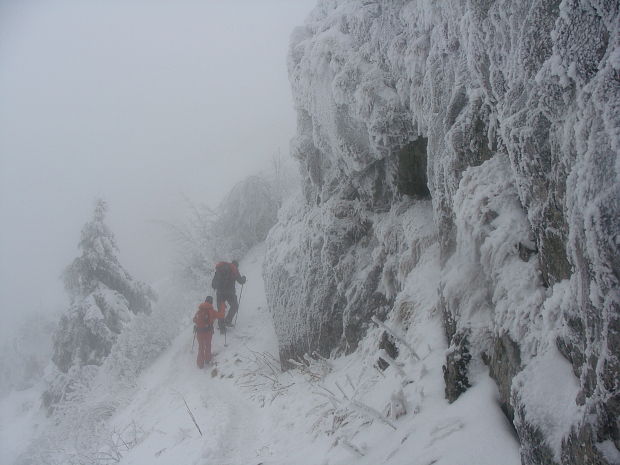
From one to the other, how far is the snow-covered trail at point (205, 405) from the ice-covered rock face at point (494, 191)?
6.67 feet

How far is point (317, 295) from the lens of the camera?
806cm

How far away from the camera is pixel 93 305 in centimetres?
1614

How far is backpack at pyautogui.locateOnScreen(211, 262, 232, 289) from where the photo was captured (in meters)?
11.8

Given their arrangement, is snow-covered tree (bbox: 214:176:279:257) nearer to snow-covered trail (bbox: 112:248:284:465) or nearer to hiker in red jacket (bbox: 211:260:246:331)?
snow-covered trail (bbox: 112:248:284:465)

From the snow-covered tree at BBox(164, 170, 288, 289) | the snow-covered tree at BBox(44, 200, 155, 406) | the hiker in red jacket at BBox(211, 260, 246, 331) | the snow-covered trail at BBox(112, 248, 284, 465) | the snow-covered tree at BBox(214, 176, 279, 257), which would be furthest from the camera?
the snow-covered tree at BBox(214, 176, 279, 257)

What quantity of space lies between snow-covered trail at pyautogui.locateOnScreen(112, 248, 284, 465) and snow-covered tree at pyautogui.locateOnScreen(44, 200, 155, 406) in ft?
15.3

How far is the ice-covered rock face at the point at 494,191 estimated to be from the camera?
6.20 ft

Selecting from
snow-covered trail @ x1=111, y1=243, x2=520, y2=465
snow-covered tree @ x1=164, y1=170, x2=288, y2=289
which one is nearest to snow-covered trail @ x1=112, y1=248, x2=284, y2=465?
snow-covered trail @ x1=111, y1=243, x2=520, y2=465

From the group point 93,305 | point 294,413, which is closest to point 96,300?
point 93,305

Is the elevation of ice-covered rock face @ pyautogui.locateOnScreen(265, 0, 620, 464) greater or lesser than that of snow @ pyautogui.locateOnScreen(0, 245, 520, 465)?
greater

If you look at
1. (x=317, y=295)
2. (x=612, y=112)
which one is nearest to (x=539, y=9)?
(x=612, y=112)

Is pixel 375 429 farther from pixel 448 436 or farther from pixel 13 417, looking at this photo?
pixel 13 417

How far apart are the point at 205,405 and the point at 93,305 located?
10580 mm

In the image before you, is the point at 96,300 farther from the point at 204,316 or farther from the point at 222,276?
the point at 204,316
